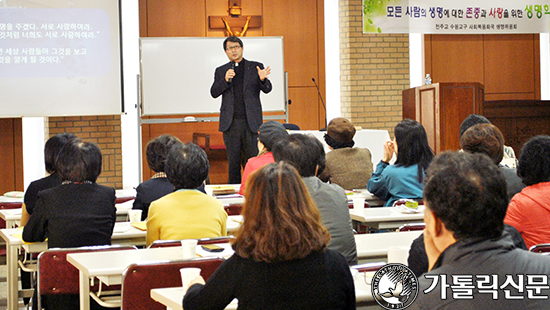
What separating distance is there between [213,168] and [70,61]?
2813mm

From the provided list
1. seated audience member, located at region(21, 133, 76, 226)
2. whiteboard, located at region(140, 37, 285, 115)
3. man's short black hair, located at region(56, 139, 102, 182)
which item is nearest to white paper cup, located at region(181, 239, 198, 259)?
man's short black hair, located at region(56, 139, 102, 182)

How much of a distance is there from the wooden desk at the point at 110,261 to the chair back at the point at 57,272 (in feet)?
0.41

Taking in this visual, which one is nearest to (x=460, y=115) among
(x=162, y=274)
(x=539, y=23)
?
(x=539, y=23)

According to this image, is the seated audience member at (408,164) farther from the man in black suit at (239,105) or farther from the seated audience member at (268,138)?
the man in black suit at (239,105)

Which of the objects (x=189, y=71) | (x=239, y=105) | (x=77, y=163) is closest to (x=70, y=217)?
(x=77, y=163)

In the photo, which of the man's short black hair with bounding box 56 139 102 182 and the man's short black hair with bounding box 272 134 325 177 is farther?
the man's short black hair with bounding box 56 139 102 182

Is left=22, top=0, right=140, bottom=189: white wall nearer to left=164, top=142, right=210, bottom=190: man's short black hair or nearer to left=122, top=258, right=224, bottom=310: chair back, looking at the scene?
left=164, top=142, right=210, bottom=190: man's short black hair

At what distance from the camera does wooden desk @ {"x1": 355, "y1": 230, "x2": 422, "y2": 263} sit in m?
2.63

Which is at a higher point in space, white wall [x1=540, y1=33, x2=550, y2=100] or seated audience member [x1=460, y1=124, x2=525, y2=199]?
white wall [x1=540, y1=33, x2=550, y2=100]

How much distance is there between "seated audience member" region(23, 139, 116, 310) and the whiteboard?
16.7 feet

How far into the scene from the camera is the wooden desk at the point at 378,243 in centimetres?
263

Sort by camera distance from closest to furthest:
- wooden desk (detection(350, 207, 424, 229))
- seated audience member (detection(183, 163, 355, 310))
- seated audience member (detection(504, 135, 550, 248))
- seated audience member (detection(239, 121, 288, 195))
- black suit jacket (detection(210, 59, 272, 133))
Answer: seated audience member (detection(183, 163, 355, 310)), seated audience member (detection(504, 135, 550, 248)), wooden desk (detection(350, 207, 424, 229)), seated audience member (detection(239, 121, 288, 195)), black suit jacket (detection(210, 59, 272, 133))

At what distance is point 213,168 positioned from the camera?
927 cm

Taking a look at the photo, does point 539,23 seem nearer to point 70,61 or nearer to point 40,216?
point 70,61
